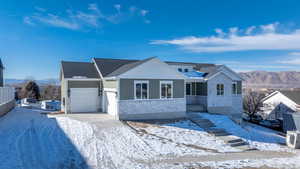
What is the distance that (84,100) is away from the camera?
58.0 feet

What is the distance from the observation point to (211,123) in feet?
48.2

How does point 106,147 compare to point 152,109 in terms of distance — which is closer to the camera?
point 106,147

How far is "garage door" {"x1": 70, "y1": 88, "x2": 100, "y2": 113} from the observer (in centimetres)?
1728

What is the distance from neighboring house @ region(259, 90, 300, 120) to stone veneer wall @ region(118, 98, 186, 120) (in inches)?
879

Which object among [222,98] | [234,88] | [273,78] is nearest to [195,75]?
[222,98]

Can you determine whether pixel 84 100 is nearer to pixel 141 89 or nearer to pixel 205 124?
pixel 141 89

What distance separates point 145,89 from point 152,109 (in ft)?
5.51

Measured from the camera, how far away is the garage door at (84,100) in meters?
17.3

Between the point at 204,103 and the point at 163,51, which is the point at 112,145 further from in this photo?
the point at 163,51

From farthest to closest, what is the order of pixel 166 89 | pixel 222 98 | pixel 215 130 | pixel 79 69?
pixel 222 98 → pixel 79 69 → pixel 166 89 → pixel 215 130

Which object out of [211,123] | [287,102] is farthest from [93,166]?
[287,102]

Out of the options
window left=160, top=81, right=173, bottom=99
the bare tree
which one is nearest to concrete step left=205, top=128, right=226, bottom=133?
window left=160, top=81, right=173, bottom=99

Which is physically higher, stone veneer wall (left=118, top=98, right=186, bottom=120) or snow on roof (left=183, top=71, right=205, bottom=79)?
snow on roof (left=183, top=71, right=205, bottom=79)

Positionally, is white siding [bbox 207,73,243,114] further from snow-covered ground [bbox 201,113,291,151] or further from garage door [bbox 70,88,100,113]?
garage door [bbox 70,88,100,113]
